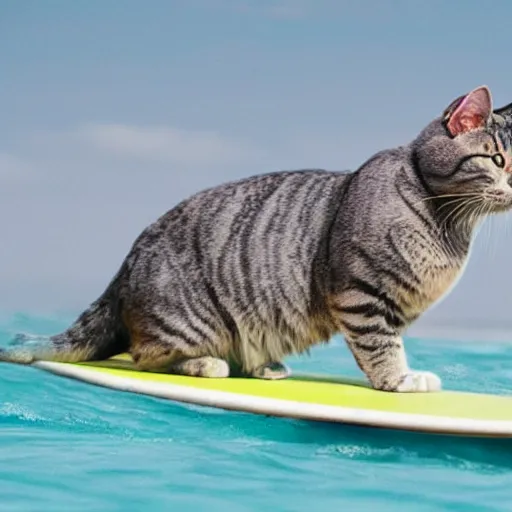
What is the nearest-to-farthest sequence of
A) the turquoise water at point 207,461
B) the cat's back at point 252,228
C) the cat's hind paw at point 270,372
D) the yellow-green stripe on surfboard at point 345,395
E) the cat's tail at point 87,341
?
the turquoise water at point 207,461 → the yellow-green stripe on surfboard at point 345,395 → the cat's back at point 252,228 → the cat's hind paw at point 270,372 → the cat's tail at point 87,341

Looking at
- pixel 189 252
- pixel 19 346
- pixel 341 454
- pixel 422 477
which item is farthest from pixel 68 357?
pixel 422 477

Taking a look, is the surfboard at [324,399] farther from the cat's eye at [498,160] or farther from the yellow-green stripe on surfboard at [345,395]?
the cat's eye at [498,160]

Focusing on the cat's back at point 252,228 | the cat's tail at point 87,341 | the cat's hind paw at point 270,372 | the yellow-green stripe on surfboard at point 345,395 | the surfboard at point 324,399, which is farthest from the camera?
the cat's tail at point 87,341

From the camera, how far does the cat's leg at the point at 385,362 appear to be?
3451 millimetres

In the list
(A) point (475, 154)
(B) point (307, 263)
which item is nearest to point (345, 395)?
(B) point (307, 263)

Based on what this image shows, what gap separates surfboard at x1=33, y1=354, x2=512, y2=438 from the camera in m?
3.11

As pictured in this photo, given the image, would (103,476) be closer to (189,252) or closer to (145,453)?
(145,453)

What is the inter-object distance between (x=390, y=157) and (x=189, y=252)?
0.77 meters

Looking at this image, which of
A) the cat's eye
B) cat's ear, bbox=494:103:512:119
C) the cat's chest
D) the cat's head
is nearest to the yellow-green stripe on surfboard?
the cat's chest

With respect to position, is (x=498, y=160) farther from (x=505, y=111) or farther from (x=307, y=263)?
(x=307, y=263)

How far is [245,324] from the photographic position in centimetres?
370

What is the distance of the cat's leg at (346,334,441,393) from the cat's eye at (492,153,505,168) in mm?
623

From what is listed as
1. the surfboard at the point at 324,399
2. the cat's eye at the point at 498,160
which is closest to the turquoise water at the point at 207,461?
the surfboard at the point at 324,399

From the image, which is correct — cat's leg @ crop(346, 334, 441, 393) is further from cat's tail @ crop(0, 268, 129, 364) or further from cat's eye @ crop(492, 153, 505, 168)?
cat's tail @ crop(0, 268, 129, 364)
